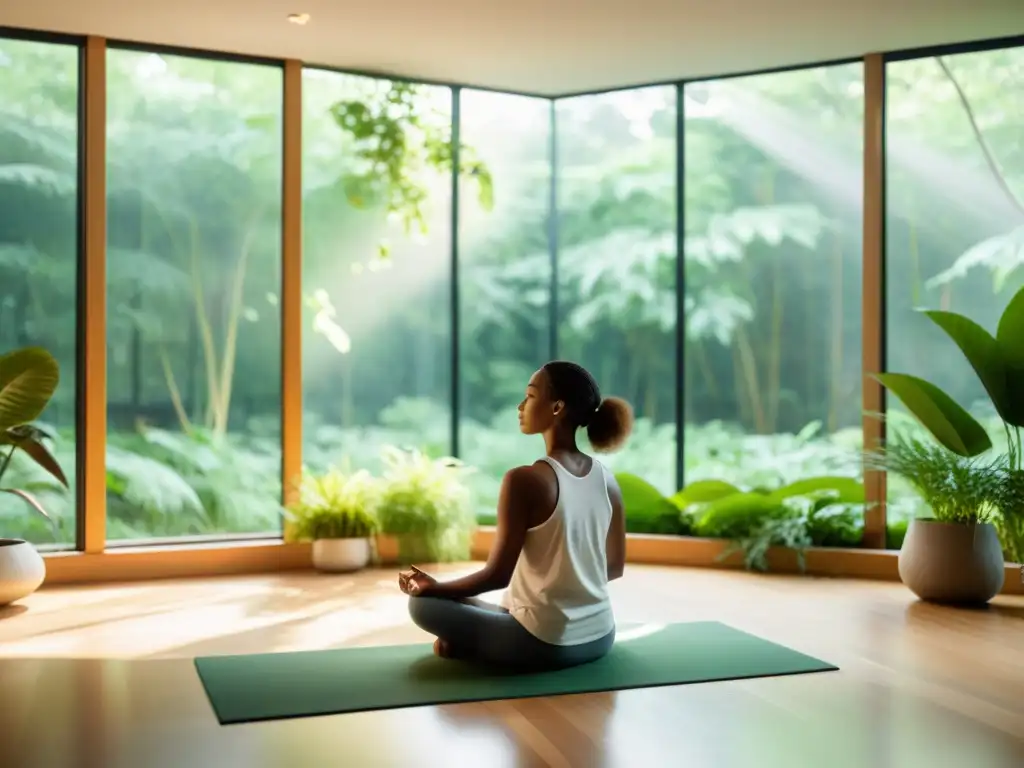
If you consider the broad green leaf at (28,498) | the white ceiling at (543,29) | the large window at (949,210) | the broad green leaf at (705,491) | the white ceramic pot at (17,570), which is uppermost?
the white ceiling at (543,29)

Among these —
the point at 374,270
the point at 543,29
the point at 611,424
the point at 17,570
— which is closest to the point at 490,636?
the point at 611,424

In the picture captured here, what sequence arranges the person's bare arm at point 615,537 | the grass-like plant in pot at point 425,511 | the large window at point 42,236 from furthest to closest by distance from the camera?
the grass-like plant in pot at point 425,511
the large window at point 42,236
the person's bare arm at point 615,537

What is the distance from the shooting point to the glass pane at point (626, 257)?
7.06 meters

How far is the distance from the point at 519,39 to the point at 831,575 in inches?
130

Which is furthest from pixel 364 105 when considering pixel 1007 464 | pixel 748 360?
pixel 1007 464

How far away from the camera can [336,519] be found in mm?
6434

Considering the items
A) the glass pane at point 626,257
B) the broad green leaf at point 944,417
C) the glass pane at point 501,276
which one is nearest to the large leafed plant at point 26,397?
the glass pane at point 501,276

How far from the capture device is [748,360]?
691 cm

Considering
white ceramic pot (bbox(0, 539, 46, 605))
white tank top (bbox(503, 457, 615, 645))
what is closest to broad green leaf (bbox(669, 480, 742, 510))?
white tank top (bbox(503, 457, 615, 645))

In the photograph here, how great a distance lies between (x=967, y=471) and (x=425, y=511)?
286 cm

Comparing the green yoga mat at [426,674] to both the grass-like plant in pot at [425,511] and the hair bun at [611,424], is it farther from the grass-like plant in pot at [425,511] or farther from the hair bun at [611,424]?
the grass-like plant in pot at [425,511]

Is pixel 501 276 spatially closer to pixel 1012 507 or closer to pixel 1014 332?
pixel 1014 332

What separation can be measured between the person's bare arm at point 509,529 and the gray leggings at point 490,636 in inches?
5.2

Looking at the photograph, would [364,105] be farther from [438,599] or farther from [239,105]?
[438,599]
